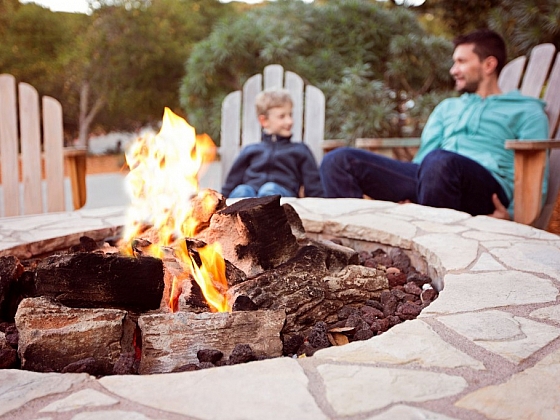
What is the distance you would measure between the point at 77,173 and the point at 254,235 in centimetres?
239

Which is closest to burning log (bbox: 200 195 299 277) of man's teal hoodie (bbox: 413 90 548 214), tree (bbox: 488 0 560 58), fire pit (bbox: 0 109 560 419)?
fire pit (bbox: 0 109 560 419)

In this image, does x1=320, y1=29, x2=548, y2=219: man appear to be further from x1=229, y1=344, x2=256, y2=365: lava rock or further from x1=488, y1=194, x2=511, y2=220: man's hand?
x1=229, y1=344, x2=256, y2=365: lava rock

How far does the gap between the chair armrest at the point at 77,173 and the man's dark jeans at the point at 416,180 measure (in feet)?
5.73

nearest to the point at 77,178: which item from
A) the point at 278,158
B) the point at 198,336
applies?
the point at 278,158

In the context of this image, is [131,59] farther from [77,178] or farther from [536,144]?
[536,144]

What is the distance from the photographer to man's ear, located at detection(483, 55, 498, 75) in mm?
3648

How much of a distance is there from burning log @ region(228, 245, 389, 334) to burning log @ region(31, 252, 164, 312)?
29 cm

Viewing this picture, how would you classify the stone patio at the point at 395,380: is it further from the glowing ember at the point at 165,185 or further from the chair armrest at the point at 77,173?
the chair armrest at the point at 77,173

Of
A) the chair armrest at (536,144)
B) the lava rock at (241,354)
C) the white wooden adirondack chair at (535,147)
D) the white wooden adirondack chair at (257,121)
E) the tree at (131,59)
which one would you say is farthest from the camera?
the tree at (131,59)

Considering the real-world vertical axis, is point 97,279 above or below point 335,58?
below

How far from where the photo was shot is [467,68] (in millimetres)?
3686

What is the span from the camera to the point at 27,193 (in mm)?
3818

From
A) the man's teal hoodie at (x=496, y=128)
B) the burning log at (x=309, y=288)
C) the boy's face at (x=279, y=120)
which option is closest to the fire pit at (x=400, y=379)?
the burning log at (x=309, y=288)

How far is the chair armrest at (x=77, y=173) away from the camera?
145 inches
